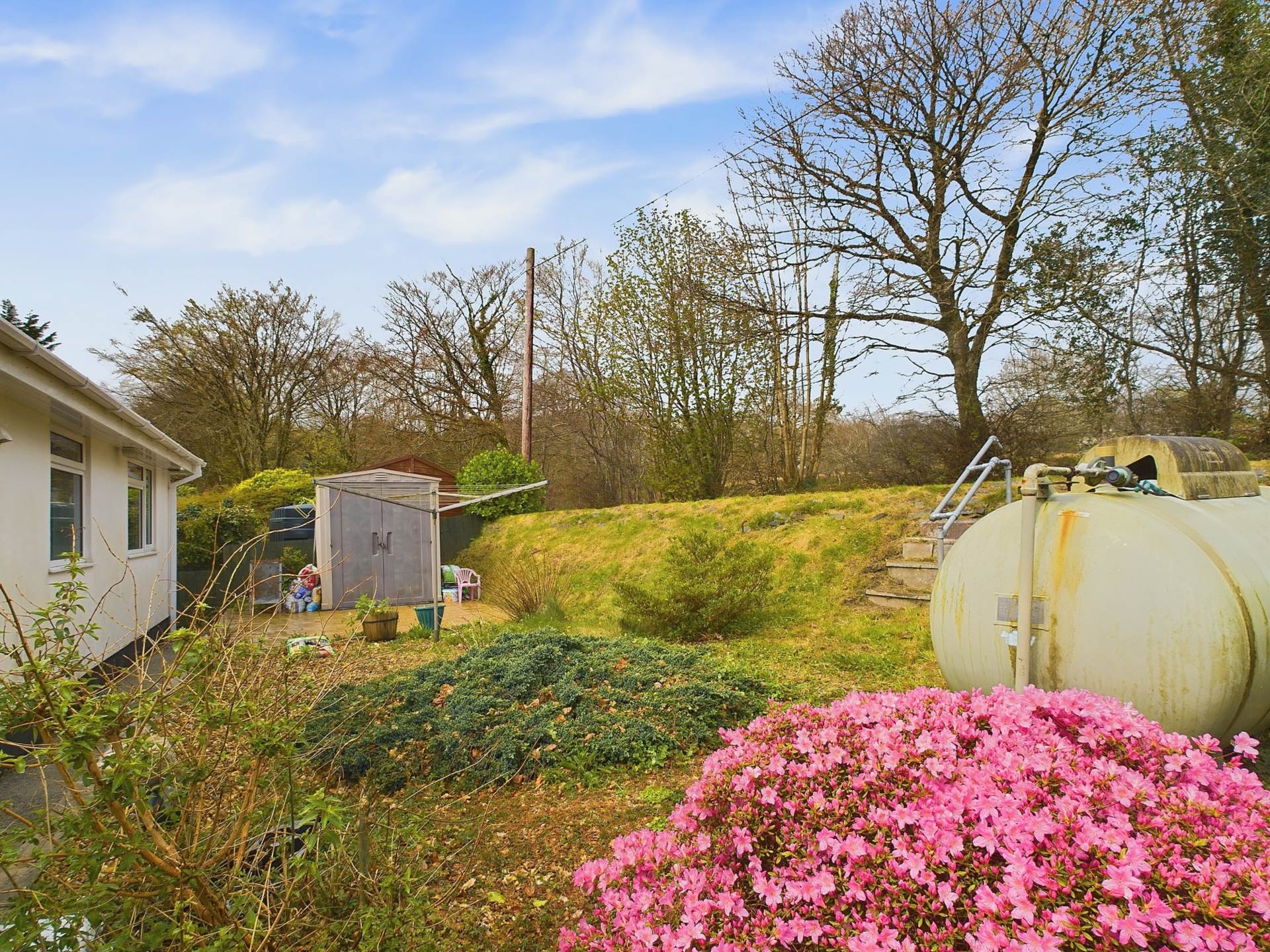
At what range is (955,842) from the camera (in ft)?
5.31

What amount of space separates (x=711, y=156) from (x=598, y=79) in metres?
5.46

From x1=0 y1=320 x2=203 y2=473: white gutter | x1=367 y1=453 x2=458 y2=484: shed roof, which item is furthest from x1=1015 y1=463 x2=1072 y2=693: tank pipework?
x1=367 y1=453 x2=458 y2=484: shed roof

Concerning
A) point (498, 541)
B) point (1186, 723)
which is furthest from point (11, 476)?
point (498, 541)

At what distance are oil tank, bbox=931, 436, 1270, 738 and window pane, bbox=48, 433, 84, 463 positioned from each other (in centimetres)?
786

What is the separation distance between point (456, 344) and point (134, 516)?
1376cm

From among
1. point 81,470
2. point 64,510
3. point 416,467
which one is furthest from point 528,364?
point 64,510

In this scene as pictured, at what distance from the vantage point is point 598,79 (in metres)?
7.98

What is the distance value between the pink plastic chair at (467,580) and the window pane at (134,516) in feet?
18.0

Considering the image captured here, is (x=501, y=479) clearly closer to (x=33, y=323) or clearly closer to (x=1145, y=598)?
(x=33, y=323)

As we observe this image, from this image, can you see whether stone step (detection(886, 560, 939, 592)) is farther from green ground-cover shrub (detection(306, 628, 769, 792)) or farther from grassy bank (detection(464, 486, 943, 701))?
green ground-cover shrub (detection(306, 628, 769, 792))

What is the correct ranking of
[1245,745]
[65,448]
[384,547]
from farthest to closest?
1. [384,547]
2. [65,448]
3. [1245,745]

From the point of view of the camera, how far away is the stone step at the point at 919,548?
26.8 ft

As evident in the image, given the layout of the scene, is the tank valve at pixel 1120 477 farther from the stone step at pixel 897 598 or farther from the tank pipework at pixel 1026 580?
the stone step at pixel 897 598

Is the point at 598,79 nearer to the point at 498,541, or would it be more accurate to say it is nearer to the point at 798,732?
the point at 798,732
